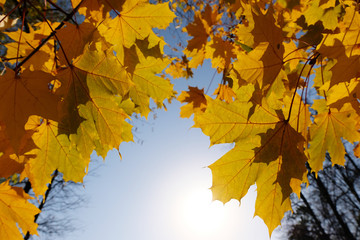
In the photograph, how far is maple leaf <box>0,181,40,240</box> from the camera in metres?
1.44

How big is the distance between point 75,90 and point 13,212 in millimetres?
945

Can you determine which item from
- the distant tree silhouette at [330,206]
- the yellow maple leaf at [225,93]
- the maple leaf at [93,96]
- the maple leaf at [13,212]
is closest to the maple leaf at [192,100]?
the yellow maple leaf at [225,93]

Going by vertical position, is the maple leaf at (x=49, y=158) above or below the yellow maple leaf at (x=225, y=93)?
below

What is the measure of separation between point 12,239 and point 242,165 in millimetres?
1391

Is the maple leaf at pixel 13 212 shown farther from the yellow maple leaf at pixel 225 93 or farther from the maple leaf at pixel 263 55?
the yellow maple leaf at pixel 225 93

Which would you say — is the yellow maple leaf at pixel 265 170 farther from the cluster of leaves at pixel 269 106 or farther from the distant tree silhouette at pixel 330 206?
the distant tree silhouette at pixel 330 206

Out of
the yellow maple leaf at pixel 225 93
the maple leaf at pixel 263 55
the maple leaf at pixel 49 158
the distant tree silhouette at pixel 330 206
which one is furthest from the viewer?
the distant tree silhouette at pixel 330 206

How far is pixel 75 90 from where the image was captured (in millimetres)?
1187

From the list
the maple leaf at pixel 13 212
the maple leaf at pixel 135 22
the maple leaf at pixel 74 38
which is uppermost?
the maple leaf at pixel 135 22

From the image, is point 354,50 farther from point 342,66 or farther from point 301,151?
point 301,151

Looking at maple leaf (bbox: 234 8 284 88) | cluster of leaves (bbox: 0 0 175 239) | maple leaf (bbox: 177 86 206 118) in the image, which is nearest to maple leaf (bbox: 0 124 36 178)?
cluster of leaves (bbox: 0 0 175 239)

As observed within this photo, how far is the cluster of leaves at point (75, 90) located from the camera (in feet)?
3.17

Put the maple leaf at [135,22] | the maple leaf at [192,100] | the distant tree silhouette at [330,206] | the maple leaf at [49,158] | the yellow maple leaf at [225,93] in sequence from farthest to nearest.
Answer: the distant tree silhouette at [330,206] < the maple leaf at [192,100] < the yellow maple leaf at [225,93] < the maple leaf at [49,158] < the maple leaf at [135,22]

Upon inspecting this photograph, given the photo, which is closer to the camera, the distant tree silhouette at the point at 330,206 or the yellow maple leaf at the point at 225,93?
the yellow maple leaf at the point at 225,93
